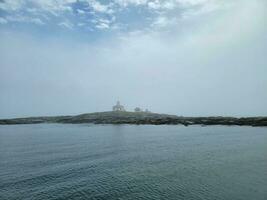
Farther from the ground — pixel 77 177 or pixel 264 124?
pixel 264 124

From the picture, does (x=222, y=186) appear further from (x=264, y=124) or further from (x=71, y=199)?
(x=264, y=124)

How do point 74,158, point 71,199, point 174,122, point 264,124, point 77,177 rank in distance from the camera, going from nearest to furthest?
point 71,199 < point 77,177 < point 74,158 < point 264,124 < point 174,122

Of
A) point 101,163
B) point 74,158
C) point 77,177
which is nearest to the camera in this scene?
point 77,177

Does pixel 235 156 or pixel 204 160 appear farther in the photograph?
pixel 235 156

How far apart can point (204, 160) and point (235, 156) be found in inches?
351

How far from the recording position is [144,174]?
43781 mm

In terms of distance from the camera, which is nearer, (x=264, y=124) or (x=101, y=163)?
(x=101, y=163)

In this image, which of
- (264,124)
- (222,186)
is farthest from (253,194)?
(264,124)

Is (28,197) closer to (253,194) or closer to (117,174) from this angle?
(117,174)

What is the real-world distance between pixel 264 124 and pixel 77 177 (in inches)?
5002

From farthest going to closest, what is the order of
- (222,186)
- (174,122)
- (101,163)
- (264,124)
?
(174,122) < (264,124) < (101,163) < (222,186)

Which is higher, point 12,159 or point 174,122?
point 174,122

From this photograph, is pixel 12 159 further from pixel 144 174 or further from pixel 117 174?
pixel 144 174

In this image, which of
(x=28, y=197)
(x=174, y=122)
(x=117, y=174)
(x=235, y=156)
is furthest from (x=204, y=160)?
(x=174, y=122)
